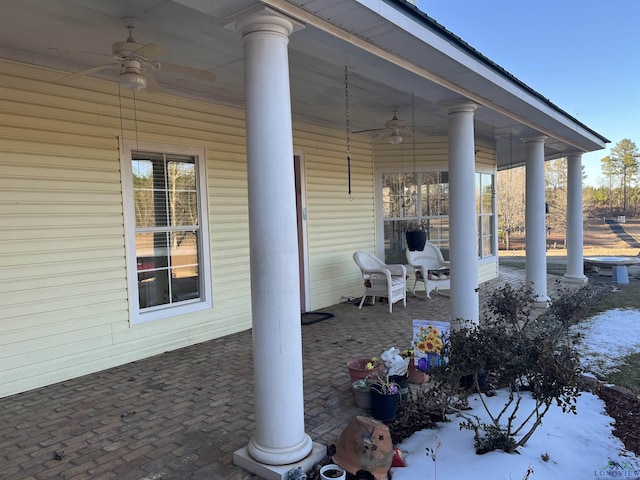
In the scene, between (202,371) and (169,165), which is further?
(169,165)

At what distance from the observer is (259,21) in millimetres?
2289

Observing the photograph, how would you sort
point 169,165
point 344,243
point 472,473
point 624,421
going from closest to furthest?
point 472,473 → point 624,421 → point 169,165 → point 344,243

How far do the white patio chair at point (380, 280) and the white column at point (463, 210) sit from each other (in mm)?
2070

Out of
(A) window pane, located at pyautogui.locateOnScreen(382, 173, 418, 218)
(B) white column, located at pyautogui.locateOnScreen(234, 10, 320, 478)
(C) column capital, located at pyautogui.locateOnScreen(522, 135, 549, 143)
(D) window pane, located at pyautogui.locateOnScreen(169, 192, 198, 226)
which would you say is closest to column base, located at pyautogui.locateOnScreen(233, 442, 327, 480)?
(B) white column, located at pyautogui.locateOnScreen(234, 10, 320, 478)

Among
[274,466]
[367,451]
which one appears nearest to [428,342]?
[367,451]

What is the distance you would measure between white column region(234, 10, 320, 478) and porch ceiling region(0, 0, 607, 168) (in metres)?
0.28

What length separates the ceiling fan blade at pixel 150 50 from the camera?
284 cm

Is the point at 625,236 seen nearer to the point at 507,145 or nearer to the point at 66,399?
the point at 507,145

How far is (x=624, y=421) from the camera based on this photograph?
288 cm

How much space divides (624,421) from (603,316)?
3.55 m

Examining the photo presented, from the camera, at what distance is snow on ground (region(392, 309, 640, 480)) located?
229 cm

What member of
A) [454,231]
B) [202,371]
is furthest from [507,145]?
[202,371]

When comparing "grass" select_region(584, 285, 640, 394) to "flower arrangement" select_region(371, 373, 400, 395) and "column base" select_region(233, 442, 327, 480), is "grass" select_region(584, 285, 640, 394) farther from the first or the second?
"column base" select_region(233, 442, 327, 480)

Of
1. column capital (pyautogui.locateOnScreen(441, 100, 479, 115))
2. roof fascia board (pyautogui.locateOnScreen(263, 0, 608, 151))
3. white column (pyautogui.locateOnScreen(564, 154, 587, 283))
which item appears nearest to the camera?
roof fascia board (pyautogui.locateOnScreen(263, 0, 608, 151))
